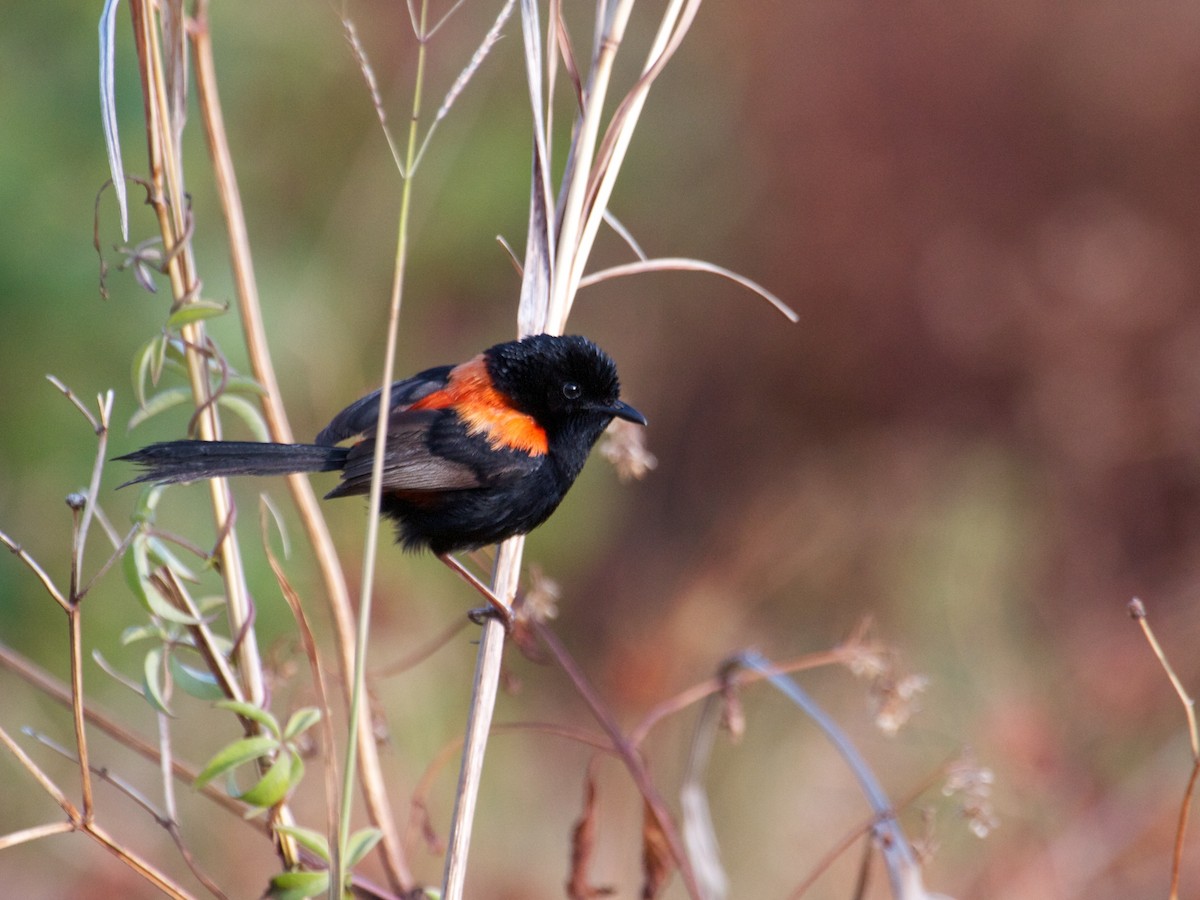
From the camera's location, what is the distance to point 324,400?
5.58 metres

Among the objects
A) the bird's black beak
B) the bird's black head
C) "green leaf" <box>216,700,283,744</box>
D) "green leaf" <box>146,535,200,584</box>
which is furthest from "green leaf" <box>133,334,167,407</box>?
the bird's black beak

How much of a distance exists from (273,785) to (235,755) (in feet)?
0.30

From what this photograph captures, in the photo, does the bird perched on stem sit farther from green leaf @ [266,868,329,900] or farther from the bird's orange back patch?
green leaf @ [266,868,329,900]

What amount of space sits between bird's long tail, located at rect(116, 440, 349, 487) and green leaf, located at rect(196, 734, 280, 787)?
1.64 feet

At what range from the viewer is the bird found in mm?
2975

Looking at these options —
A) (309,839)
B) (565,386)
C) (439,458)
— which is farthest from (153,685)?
(565,386)

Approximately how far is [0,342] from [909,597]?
16.8ft

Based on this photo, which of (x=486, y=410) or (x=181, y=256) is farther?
(x=486, y=410)

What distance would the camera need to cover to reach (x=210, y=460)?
7.22 feet

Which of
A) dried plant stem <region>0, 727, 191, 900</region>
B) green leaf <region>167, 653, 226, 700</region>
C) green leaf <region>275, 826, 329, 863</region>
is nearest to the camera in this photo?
dried plant stem <region>0, 727, 191, 900</region>

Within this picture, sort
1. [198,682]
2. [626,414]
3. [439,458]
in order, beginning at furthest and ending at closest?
[626,414], [439,458], [198,682]

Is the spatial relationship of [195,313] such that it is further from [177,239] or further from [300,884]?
[300,884]

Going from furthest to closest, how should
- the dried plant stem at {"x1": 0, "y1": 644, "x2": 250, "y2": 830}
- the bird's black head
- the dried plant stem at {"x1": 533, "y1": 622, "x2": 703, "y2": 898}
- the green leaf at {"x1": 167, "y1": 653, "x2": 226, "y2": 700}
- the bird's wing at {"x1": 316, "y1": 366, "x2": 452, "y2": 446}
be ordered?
1. the bird's black head
2. the bird's wing at {"x1": 316, "y1": 366, "x2": 452, "y2": 446}
3. the dried plant stem at {"x1": 533, "y1": 622, "x2": 703, "y2": 898}
4. the dried plant stem at {"x1": 0, "y1": 644, "x2": 250, "y2": 830}
5. the green leaf at {"x1": 167, "y1": 653, "x2": 226, "y2": 700}

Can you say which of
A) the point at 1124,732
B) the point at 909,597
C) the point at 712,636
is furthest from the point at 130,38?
the point at 1124,732
